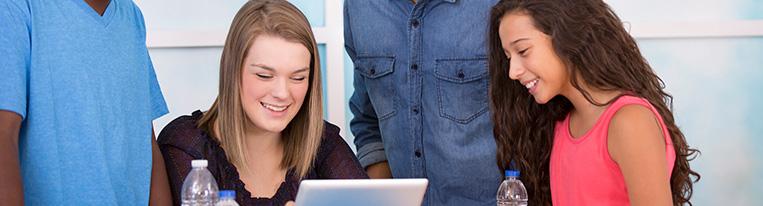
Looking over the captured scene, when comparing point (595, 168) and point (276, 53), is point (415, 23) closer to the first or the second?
point (276, 53)

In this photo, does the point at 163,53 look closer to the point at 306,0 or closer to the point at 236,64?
the point at 306,0

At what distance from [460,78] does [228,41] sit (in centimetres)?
61

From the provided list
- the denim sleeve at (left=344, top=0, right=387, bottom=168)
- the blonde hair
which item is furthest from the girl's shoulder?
the denim sleeve at (left=344, top=0, right=387, bottom=168)

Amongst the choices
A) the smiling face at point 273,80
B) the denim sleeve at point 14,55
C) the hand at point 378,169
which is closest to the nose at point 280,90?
the smiling face at point 273,80

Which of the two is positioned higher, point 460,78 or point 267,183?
point 460,78

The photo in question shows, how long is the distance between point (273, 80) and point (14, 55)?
631 millimetres

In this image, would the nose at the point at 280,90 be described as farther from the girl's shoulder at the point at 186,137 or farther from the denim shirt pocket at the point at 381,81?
the denim shirt pocket at the point at 381,81

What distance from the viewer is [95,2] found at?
1995 mm

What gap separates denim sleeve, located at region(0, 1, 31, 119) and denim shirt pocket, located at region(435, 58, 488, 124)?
111 cm

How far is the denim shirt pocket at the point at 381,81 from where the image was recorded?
2660 millimetres

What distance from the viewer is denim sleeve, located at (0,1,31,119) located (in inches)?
68.9

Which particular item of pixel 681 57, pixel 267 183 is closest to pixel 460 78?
pixel 267 183

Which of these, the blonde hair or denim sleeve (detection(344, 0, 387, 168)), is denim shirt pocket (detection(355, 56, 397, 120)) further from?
the blonde hair

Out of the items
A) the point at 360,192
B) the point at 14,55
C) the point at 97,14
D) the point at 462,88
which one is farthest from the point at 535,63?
the point at 14,55
